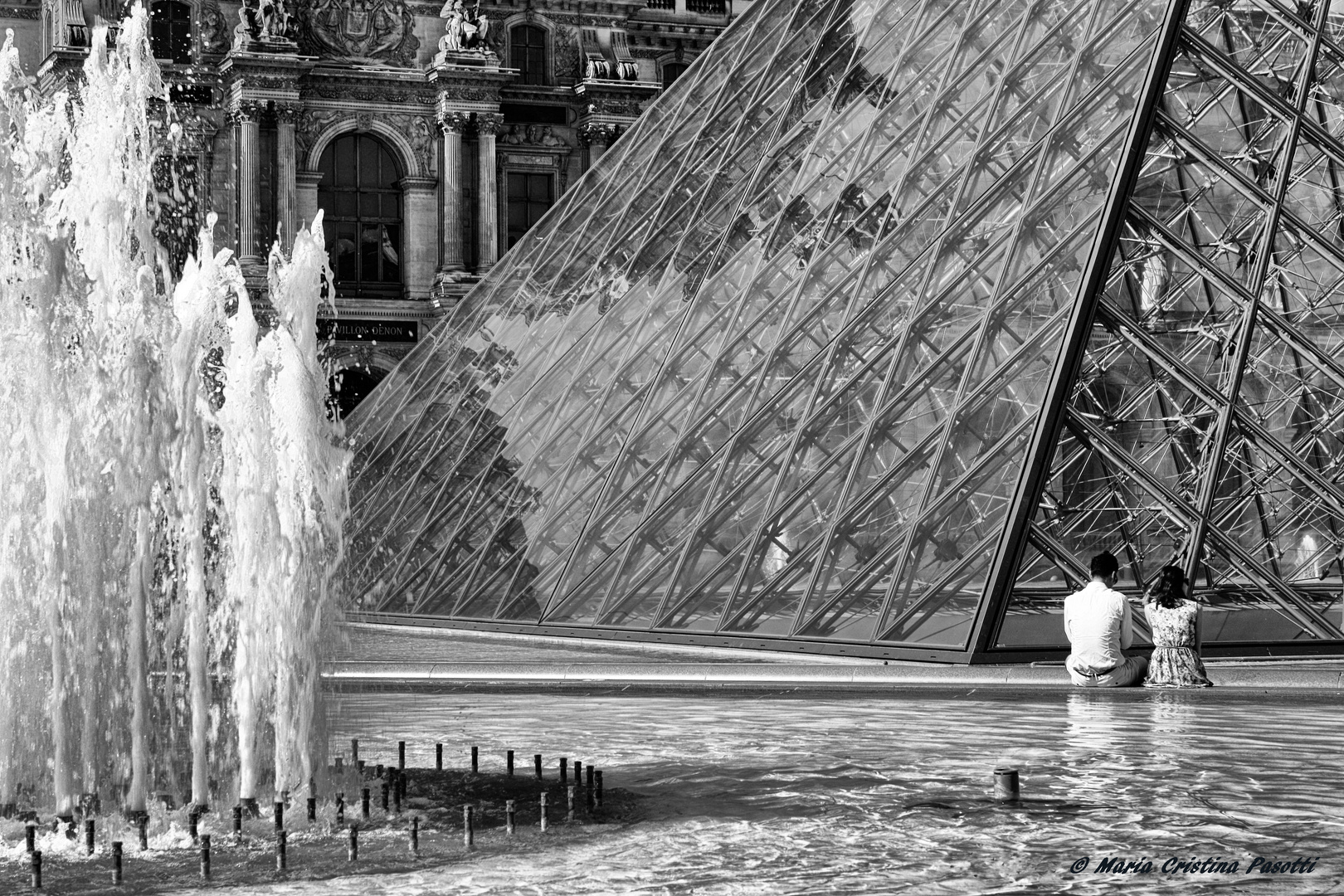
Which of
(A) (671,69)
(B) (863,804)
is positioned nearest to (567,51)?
(A) (671,69)

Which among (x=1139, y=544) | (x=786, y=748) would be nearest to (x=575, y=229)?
(x=1139, y=544)

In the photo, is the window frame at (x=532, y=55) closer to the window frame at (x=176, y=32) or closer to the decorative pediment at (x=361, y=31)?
the decorative pediment at (x=361, y=31)

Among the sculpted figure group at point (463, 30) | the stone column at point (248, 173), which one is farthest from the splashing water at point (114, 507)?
the sculpted figure group at point (463, 30)

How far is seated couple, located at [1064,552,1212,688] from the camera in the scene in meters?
13.4

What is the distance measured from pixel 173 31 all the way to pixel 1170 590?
32670mm

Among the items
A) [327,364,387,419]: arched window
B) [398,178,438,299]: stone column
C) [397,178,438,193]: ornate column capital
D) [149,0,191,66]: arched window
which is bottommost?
[327,364,387,419]: arched window

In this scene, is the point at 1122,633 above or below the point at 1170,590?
below

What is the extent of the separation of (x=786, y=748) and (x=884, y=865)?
3.24 m

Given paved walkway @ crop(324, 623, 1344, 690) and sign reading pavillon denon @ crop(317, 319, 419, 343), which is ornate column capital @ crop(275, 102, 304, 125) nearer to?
sign reading pavillon denon @ crop(317, 319, 419, 343)

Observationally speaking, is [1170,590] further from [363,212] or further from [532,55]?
[532,55]

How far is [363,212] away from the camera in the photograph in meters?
44.2

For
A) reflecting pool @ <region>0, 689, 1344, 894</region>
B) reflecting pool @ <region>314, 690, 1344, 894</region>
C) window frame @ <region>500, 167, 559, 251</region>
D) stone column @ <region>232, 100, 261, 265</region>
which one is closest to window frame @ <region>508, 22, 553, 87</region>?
window frame @ <region>500, 167, 559, 251</region>

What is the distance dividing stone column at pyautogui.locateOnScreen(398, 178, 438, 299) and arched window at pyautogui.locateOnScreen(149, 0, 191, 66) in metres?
5.05

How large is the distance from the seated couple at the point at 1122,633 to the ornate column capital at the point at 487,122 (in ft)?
104
